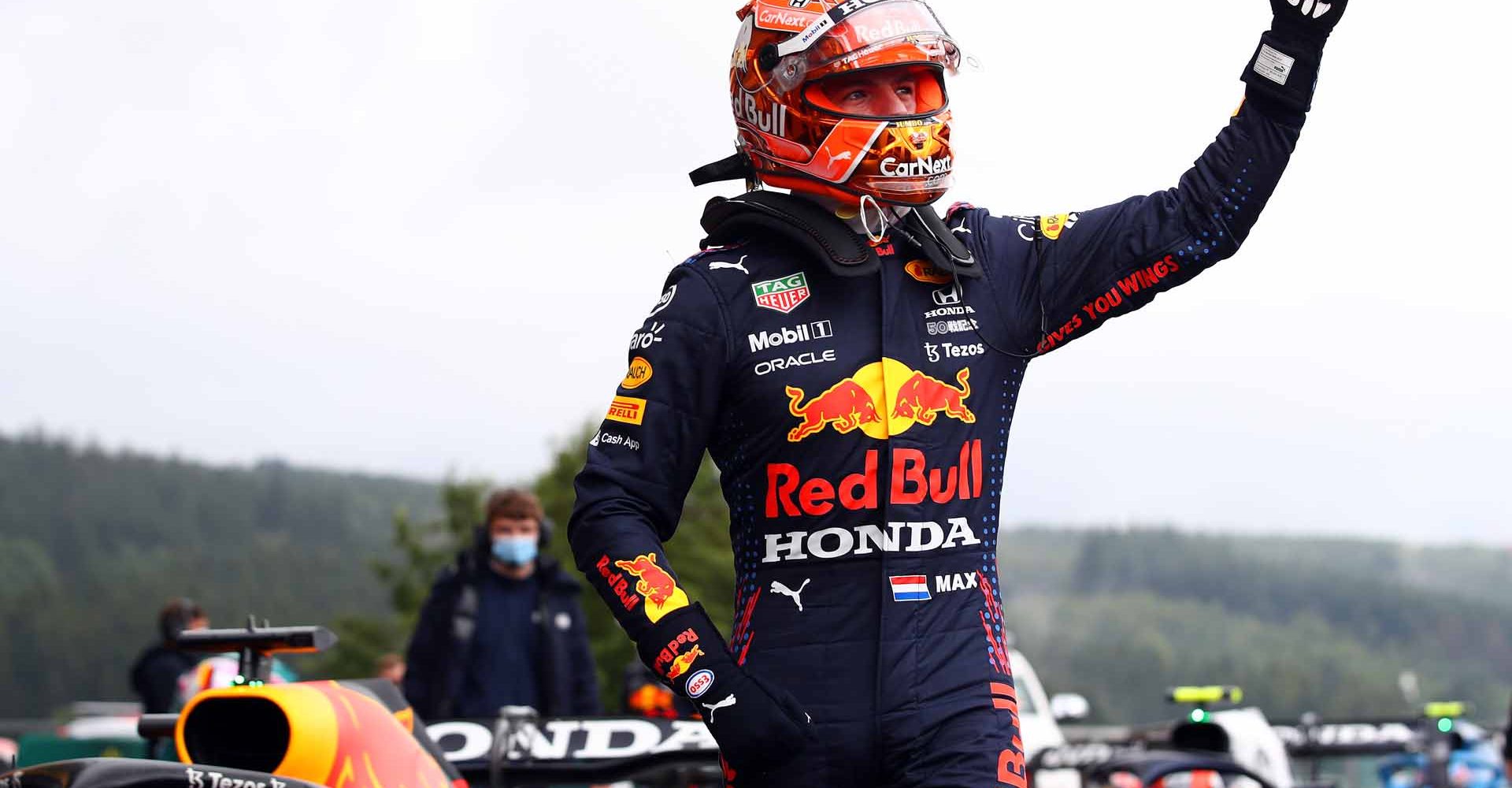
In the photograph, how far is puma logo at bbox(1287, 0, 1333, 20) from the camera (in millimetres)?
3604

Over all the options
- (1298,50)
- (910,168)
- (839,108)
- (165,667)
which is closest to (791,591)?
(910,168)

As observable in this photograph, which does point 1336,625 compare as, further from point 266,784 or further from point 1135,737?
point 266,784

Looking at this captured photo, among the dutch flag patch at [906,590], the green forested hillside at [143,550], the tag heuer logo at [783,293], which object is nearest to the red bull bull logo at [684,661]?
the dutch flag patch at [906,590]

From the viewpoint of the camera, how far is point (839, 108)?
3.79 metres

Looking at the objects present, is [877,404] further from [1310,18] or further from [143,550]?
[143,550]

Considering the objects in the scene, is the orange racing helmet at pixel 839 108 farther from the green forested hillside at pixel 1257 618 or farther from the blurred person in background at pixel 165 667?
the green forested hillside at pixel 1257 618

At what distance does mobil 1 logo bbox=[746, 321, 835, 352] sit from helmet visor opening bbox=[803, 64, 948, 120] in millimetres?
450

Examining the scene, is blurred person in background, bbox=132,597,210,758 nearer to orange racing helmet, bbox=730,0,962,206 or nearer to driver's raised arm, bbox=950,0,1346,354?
orange racing helmet, bbox=730,0,962,206

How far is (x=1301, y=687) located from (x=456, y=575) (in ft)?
158

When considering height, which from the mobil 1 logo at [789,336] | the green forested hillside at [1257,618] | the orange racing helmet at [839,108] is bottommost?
the green forested hillside at [1257,618]

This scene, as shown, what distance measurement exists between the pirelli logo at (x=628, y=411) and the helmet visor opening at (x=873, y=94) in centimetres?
70

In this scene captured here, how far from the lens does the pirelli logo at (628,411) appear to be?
11.6ft

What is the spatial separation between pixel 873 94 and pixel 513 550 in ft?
19.7

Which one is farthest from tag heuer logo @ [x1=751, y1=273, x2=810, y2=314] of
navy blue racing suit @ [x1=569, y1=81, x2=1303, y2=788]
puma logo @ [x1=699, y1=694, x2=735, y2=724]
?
puma logo @ [x1=699, y1=694, x2=735, y2=724]
